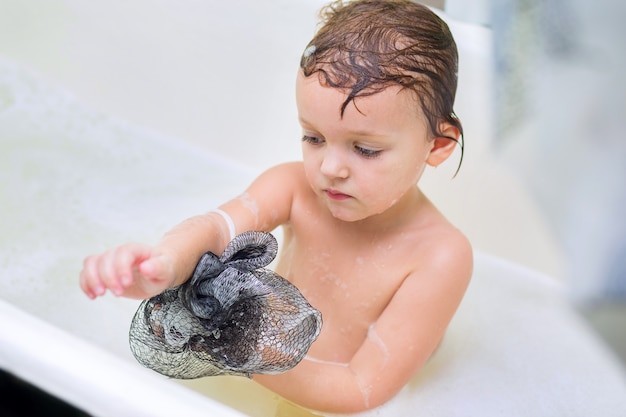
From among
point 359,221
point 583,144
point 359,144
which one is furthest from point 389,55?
point 583,144

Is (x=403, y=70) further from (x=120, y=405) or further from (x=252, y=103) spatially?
(x=252, y=103)

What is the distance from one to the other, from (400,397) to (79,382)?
622mm

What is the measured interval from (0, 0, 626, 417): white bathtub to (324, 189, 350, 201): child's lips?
0.97ft

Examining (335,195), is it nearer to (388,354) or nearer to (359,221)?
(359,221)

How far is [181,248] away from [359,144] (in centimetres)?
27

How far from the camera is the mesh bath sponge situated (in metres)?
0.97

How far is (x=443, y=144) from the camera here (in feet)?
3.52

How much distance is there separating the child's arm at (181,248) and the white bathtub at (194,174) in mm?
280

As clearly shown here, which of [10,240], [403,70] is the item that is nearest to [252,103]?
[10,240]

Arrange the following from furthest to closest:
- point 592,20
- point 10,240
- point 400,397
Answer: point 10,240 → point 400,397 → point 592,20

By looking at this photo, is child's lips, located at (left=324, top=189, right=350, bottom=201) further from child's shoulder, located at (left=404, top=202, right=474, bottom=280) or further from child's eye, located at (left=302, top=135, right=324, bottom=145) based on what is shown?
child's shoulder, located at (left=404, top=202, right=474, bottom=280)

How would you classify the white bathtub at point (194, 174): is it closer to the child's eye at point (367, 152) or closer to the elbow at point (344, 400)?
the elbow at point (344, 400)

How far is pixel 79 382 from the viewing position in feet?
2.59

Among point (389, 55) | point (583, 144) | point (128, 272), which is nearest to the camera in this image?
point (583, 144)
